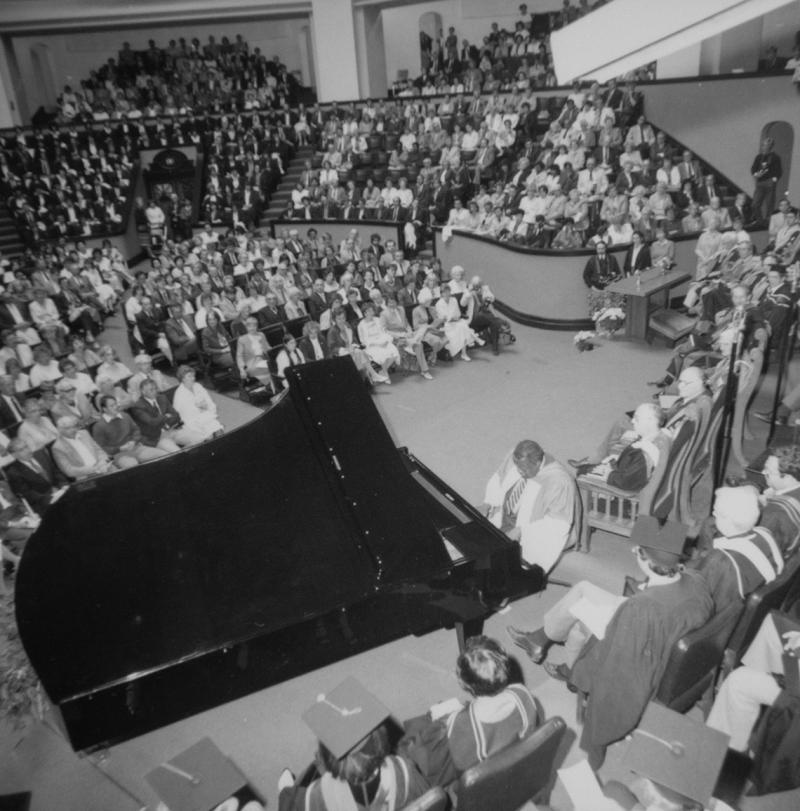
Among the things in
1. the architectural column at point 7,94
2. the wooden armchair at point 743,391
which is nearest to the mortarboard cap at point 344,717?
the wooden armchair at point 743,391

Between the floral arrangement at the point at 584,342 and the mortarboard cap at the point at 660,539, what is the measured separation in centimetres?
532

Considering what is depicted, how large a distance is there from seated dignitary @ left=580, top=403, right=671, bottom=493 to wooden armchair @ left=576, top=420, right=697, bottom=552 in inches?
1.8

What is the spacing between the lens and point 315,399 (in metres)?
4.20

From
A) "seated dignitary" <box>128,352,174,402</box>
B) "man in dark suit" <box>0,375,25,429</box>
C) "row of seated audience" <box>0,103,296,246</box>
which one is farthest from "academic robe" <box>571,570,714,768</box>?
"row of seated audience" <box>0,103,296,246</box>

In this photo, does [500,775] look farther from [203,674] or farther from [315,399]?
[315,399]

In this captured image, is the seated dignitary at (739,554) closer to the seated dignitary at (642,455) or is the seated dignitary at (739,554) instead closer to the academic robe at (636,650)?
the academic robe at (636,650)

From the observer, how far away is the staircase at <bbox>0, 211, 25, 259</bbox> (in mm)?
16484

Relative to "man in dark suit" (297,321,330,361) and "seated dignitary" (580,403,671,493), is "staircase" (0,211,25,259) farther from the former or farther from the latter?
"seated dignitary" (580,403,671,493)

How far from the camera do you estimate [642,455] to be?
4.70 metres

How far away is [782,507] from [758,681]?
120cm

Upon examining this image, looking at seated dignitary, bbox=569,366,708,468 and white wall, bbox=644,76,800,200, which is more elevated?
white wall, bbox=644,76,800,200

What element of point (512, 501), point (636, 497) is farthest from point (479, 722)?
point (636, 497)

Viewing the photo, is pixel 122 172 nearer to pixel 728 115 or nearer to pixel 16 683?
pixel 728 115

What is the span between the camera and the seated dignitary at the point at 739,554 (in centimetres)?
334
